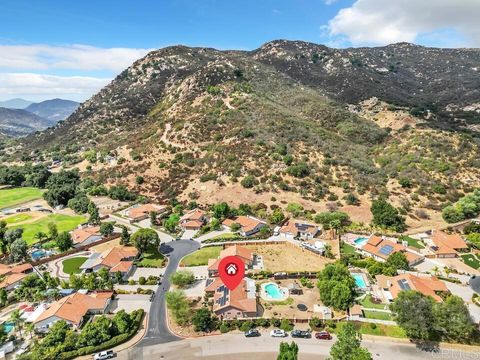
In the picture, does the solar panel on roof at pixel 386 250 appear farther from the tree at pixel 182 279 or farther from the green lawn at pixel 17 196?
the green lawn at pixel 17 196

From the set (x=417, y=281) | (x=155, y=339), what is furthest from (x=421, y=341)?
(x=155, y=339)

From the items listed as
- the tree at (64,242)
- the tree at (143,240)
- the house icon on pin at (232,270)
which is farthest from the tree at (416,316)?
the tree at (64,242)

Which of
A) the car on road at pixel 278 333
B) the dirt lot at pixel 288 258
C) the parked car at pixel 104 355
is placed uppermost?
the dirt lot at pixel 288 258

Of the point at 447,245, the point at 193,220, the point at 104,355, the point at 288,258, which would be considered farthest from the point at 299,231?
the point at 104,355

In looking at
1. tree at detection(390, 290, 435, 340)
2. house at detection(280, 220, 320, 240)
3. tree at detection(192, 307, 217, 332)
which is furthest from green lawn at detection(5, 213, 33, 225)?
tree at detection(390, 290, 435, 340)

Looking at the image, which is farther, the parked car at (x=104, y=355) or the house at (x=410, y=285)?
the house at (x=410, y=285)

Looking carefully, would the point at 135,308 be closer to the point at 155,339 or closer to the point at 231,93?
the point at 155,339

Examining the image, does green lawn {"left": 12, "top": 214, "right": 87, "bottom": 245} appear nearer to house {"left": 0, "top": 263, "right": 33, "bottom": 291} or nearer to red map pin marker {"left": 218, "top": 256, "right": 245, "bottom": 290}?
house {"left": 0, "top": 263, "right": 33, "bottom": 291}
